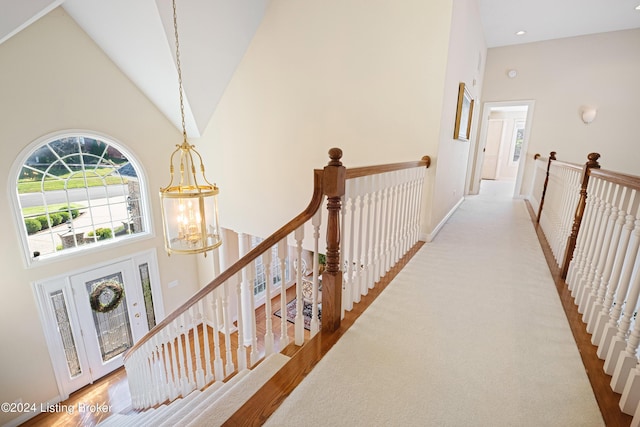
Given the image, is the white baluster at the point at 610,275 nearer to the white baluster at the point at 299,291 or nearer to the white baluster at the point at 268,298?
the white baluster at the point at 299,291

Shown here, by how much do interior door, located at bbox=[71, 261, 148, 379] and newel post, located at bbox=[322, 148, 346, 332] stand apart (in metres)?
4.64

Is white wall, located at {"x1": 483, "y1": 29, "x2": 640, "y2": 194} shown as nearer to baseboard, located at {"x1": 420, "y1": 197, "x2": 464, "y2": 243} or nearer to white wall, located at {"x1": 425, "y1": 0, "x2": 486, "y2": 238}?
white wall, located at {"x1": 425, "y1": 0, "x2": 486, "y2": 238}

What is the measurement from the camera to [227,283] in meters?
1.89

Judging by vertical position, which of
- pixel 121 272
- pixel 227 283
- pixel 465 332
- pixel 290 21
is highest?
pixel 290 21

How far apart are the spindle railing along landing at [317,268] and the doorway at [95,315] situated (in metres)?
1.83

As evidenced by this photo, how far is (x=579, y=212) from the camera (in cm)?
217

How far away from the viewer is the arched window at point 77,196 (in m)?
4.04

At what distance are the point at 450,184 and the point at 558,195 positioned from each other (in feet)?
3.90

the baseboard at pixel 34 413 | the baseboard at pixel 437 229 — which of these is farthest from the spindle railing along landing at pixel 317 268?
the baseboard at pixel 34 413

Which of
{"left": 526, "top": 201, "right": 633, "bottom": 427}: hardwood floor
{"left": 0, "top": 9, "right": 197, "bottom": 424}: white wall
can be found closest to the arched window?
{"left": 0, "top": 9, "right": 197, "bottom": 424}: white wall

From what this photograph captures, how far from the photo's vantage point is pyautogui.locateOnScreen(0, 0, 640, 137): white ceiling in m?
3.40

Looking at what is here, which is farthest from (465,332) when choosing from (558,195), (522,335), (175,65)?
(175,65)

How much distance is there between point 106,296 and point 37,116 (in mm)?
2838

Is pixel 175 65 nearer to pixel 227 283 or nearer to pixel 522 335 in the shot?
pixel 227 283
